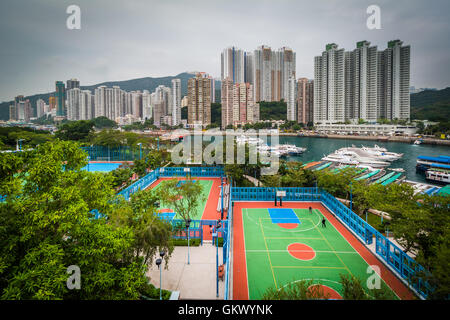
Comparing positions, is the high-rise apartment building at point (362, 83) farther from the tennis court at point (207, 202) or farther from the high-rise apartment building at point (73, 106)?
the high-rise apartment building at point (73, 106)

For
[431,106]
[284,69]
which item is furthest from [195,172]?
[284,69]

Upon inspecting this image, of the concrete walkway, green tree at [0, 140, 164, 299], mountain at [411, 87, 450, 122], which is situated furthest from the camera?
mountain at [411, 87, 450, 122]

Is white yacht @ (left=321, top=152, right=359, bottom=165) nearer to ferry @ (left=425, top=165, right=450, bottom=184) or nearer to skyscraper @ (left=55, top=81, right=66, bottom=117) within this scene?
ferry @ (left=425, top=165, right=450, bottom=184)

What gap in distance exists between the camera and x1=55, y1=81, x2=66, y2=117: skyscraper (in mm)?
166500

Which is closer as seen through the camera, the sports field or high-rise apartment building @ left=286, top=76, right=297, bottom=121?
the sports field

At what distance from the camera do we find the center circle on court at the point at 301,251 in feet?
47.0

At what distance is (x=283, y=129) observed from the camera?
375ft

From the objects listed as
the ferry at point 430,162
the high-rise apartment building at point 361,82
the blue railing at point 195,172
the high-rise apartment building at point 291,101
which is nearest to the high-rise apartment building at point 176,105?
the high-rise apartment building at point 291,101

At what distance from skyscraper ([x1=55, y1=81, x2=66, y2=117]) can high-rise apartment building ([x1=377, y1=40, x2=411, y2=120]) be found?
17859 centimetres

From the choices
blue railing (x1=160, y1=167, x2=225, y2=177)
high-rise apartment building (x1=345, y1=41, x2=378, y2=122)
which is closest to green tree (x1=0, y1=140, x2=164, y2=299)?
blue railing (x1=160, y1=167, x2=225, y2=177)

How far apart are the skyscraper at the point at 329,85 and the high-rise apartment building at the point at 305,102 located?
6846mm

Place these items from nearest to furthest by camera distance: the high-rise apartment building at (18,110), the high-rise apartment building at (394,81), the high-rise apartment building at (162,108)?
the high-rise apartment building at (394,81) → the high-rise apartment building at (18,110) → the high-rise apartment building at (162,108)
